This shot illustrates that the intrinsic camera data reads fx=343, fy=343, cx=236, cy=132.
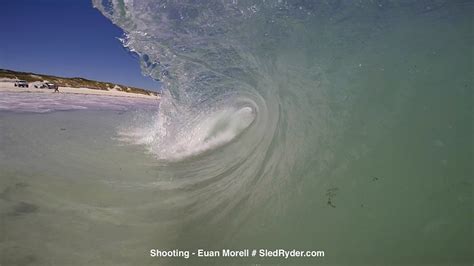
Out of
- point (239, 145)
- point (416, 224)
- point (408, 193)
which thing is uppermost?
point (239, 145)

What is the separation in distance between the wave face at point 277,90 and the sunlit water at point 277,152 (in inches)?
0.9

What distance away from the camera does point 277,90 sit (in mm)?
5207

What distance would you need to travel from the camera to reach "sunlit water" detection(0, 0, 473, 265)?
11.3 feet

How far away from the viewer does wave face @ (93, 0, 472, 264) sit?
4.09 meters

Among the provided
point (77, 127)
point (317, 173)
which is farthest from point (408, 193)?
point (77, 127)

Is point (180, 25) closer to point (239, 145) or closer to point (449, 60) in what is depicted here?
point (239, 145)

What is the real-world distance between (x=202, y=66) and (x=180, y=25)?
0.72m

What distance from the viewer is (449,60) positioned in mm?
5281

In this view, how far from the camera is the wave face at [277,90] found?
13.4ft

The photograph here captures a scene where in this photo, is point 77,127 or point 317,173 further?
point 77,127

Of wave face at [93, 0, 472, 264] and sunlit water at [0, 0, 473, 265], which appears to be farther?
wave face at [93, 0, 472, 264]

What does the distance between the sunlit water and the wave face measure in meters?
0.02

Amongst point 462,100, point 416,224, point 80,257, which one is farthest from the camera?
point 462,100

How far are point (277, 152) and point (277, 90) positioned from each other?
3.56 feet
